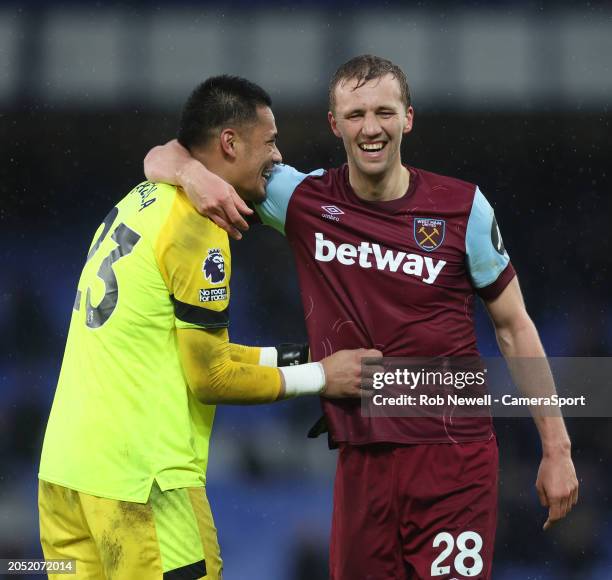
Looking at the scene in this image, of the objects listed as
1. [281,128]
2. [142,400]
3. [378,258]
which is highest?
[281,128]

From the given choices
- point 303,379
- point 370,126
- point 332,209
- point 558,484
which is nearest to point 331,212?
point 332,209

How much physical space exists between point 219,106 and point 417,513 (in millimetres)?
1295

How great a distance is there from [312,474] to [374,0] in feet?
9.52

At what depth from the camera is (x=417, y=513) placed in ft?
10.6

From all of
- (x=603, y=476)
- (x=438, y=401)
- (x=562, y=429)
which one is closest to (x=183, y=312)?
(x=438, y=401)

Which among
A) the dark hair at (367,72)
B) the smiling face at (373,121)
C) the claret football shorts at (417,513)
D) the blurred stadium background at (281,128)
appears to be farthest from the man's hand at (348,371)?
the blurred stadium background at (281,128)

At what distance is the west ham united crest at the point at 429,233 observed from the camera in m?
3.30

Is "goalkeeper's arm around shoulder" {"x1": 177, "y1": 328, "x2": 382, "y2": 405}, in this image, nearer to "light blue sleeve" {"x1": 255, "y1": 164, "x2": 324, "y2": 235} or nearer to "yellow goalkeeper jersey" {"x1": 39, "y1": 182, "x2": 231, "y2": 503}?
"yellow goalkeeper jersey" {"x1": 39, "y1": 182, "x2": 231, "y2": 503}

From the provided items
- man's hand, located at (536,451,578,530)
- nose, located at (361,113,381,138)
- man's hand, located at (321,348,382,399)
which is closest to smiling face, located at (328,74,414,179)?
nose, located at (361,113,381,138)

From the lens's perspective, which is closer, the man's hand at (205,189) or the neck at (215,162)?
the man's hand at (205,189)

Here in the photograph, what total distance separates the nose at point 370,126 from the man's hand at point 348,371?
63cm

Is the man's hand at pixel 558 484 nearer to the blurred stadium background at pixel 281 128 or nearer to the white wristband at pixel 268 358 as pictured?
the white wristband at pixel 268 358

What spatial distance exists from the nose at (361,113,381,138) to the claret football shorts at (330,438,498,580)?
3.00 ft

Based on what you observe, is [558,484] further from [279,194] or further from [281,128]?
[281,128]
